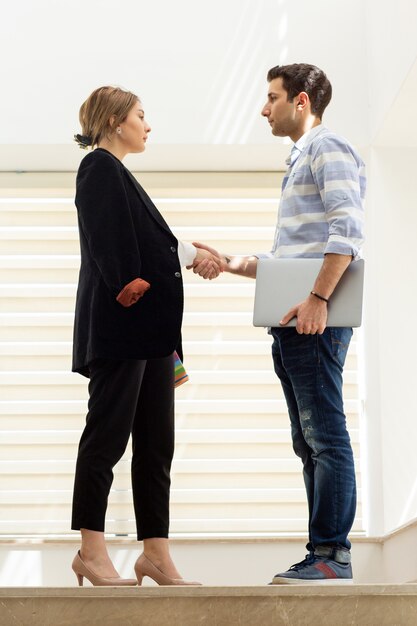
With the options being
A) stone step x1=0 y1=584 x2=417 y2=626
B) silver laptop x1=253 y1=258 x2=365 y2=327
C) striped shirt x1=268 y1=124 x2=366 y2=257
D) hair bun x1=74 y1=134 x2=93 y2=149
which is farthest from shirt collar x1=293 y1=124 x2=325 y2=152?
stone step x1=0 y1=584 x2=417 y2=626

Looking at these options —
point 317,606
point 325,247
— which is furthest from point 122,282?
point 317,606

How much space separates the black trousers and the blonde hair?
59 centimetres

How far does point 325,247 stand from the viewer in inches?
90.7

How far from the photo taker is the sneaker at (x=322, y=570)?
2.15m

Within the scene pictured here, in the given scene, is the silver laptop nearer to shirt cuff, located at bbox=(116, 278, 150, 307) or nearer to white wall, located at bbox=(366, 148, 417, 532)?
shirt cuff, located at bbox=(116, 278, 150, 307)

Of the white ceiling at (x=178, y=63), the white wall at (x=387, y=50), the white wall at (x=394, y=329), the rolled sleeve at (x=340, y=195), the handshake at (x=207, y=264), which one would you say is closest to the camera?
the rolled sleeve at (x=340, y=195)

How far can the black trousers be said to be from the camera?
223 cm

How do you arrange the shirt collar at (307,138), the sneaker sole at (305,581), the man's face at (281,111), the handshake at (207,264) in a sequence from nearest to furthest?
the sneaker sole at (305,581) → the shirt collar at (307,138) → the man's face at (281,111) → the handshake at (207,264)

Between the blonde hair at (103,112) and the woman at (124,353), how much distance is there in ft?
0.39

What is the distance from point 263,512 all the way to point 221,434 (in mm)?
345

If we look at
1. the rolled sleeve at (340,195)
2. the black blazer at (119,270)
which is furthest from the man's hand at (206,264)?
the rolled sleeve at (340,195)

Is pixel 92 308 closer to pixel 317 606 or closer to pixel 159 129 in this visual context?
pixel 317 606

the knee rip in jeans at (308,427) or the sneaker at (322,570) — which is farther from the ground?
the knee rip in jeans at (308,427)

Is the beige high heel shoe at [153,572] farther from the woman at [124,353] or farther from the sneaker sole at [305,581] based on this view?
the sneaker sole at [305,581]
